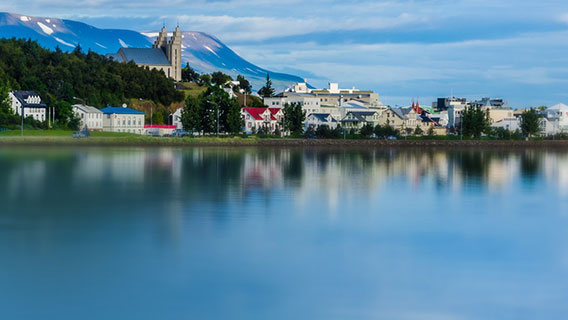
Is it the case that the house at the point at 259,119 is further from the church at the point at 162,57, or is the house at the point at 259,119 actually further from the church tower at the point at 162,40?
the church tower at the point at 162,40

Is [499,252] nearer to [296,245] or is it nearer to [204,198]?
[296,245]

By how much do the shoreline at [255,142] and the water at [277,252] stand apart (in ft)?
131

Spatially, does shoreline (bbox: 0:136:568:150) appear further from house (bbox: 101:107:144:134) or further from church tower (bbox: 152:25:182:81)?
church tower (bbox: 152:25:182:81)

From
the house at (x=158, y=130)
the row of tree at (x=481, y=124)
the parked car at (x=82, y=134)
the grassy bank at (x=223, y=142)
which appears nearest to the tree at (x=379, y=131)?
the grassy bank at (x=223, y=142)

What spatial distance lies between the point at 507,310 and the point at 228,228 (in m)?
7.43

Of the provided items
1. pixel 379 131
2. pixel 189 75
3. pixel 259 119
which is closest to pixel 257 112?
pixel 259 119

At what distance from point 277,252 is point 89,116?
224 ft

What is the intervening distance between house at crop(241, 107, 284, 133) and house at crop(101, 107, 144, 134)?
15386 mm

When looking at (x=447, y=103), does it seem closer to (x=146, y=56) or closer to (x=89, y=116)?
(x=146, y=56)

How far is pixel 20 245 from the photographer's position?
43.2ft

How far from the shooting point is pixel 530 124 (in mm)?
91875

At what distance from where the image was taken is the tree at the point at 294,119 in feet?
269

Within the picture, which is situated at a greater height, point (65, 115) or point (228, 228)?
point (65, 115)

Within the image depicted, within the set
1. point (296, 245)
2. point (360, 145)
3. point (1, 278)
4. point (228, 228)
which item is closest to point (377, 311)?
point (296, 245)
